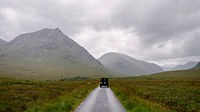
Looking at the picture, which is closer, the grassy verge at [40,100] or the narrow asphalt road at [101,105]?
the grassy verge at [40,100]

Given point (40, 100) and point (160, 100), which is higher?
point (40, 100)

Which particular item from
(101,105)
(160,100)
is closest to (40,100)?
(101,105)

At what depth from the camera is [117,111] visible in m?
19.2

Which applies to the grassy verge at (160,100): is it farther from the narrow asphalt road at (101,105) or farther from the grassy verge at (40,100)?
the grassy verge at (40,100)

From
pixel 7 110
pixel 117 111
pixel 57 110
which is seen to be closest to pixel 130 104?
pixel 117 111

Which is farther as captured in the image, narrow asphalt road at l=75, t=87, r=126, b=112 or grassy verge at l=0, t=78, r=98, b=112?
narrow asphalt road at l=75, t=87, r=126, b=112

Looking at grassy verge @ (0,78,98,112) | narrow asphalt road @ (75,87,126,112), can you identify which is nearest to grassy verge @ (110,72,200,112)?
narrow asphalt road @ (75,87,126,112)

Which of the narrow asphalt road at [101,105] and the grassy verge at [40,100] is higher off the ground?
the grassy verge at [40,100]

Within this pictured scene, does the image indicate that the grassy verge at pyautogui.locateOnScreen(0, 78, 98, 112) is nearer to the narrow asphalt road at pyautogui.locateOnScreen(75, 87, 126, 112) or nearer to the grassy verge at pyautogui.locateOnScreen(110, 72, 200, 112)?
the narrow asphalt road at pyautogui.locateOnScreen(75, 87, 126, 112)

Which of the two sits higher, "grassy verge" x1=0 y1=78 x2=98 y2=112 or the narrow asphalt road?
"grassy verge" x1=0 y1=78 x2=98 y2=112

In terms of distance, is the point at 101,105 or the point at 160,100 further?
the point at 160,100

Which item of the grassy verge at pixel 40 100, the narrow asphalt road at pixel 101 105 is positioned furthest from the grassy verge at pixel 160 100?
the grassy verge at pixel 40 100

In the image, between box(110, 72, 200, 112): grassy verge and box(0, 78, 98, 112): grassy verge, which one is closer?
box(0, 78, 98, 112): grassy verge

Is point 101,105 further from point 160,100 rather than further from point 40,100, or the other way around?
point 160,100
